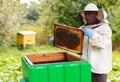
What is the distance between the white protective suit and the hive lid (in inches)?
5.1

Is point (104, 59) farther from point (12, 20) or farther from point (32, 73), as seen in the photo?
point (12, 20)

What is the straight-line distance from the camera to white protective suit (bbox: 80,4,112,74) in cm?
258

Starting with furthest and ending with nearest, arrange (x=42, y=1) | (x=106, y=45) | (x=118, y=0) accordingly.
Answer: (x=42, y=1) < (x=118, y=0) < (x=106, y=45)

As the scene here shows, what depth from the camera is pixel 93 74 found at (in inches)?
109

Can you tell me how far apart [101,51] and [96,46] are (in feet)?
0.44

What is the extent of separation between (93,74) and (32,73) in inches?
34.4

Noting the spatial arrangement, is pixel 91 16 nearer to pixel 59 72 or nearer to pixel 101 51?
pixel 101 51

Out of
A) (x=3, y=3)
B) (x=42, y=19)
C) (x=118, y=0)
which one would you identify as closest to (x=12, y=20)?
(x=3, y=3)

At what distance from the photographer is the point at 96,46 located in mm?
2531

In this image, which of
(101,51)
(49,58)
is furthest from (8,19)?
(101,51)

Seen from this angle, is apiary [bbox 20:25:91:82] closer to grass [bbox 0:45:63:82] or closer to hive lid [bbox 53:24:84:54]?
hive lid [bbox 53:24:84:54]

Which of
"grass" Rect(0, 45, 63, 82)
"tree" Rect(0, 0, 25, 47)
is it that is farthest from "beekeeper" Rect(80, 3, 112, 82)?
"tree" Rect(0, 0, 25, 47)

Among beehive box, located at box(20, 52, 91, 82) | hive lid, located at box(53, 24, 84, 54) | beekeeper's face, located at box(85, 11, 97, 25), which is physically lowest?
beehive box, located at box(20, 52, 91, 82)

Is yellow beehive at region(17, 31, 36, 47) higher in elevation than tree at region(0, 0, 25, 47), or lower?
lower
